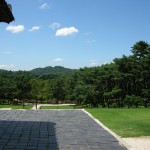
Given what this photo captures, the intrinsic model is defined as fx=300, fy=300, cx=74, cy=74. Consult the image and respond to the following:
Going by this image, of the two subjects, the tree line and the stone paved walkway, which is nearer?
the stone paved walkway

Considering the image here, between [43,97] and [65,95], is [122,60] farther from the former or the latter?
[65,95]

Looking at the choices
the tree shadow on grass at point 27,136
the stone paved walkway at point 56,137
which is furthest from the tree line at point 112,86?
the tree shadow on grass at point 27,136

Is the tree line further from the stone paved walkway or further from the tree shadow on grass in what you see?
the tree shadow on grass

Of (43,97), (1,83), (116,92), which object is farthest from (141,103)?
(1,83)

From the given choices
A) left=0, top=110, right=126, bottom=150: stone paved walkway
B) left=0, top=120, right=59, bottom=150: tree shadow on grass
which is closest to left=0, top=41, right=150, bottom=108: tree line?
left=0, top=110, right=126, bottom=150: stone paved walkway

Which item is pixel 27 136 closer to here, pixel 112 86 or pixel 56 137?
pixel 56 137

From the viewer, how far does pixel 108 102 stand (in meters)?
49.3

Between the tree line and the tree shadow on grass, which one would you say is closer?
the tree shadow on grass

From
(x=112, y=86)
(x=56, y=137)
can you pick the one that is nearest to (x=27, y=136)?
(x=56, y=137)

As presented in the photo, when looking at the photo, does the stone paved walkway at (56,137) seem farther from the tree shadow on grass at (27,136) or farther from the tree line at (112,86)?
the tree line at (112,86)

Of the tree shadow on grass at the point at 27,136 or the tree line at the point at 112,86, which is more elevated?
the tree line at the point at 112,86

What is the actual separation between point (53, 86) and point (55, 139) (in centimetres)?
6261

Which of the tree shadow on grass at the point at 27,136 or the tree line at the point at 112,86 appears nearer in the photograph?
the tree shadow on grass at the point at 27,136

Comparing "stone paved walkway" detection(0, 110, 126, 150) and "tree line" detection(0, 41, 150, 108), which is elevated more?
"tree line" detection(0, 41, 150, 108)
